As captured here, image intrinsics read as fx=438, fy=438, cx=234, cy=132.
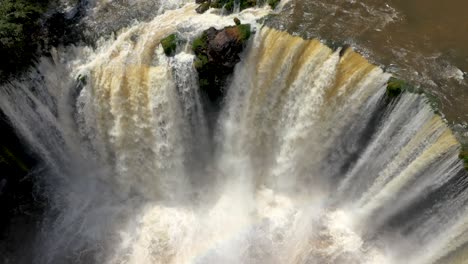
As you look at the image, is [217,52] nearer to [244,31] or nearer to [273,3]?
[244,31]

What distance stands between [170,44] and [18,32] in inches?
208

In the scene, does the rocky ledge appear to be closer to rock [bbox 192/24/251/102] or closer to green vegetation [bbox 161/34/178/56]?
rock [bbox 192/24/251/102]

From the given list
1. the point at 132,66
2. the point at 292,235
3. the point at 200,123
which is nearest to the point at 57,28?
the point at 132,66

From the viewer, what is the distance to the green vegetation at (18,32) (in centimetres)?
1401

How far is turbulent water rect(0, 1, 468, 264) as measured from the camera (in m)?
11.8

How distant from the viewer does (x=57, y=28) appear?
1481cm

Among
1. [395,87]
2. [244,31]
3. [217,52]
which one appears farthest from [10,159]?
[395,87]

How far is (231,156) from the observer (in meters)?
14.9

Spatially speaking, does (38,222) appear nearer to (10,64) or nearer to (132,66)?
(10,64)

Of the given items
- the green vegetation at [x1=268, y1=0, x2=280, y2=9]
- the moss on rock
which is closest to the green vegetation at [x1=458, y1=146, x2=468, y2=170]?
the moss on rock

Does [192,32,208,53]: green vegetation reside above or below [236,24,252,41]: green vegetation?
below

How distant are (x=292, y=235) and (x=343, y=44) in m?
5.95

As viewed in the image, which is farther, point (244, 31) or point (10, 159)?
point (10, 159)

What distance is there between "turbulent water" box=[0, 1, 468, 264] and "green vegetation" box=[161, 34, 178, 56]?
10.8 inches
